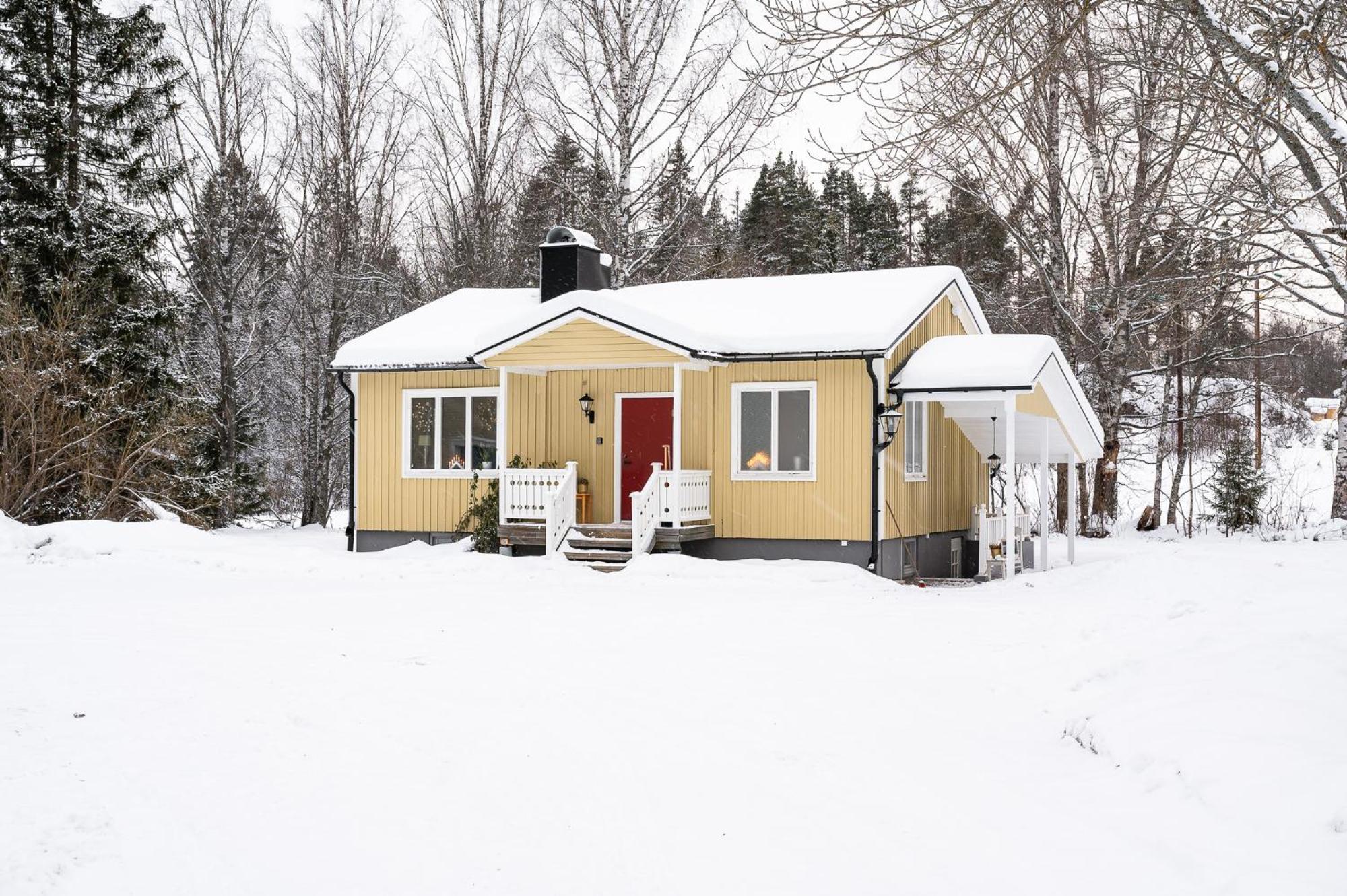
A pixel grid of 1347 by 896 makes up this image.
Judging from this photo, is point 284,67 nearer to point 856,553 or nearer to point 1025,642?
point 856,553

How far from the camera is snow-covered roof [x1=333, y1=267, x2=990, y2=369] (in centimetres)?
1473

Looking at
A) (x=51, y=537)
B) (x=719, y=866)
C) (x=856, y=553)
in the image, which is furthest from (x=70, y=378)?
(x=719, y=866)

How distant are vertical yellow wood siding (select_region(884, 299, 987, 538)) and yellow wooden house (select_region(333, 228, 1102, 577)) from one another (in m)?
0.05

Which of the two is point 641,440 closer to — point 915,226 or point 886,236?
point 886,236

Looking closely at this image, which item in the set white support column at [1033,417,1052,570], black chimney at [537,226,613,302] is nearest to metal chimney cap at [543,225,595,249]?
black chimney at [537,226,613,302]

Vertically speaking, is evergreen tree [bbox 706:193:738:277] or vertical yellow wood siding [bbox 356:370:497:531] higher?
evergreen tree [bbox 706:193:738:277]

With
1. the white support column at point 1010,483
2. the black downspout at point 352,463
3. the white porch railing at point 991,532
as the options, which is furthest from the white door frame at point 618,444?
the white porch railing at point 991,532

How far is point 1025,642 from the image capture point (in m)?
9.47

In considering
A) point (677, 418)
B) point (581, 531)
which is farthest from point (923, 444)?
point (581, 531)

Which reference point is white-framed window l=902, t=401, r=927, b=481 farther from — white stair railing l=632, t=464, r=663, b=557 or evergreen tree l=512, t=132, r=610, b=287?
evergreen tree l=512, t=132, r=610, b=287

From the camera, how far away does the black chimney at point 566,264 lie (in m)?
18.0

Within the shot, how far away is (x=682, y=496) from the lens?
14852 mm

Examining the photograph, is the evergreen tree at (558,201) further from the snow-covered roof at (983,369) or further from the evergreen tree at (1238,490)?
the evergreen tree at (1238,490)

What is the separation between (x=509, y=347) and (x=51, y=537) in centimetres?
630
